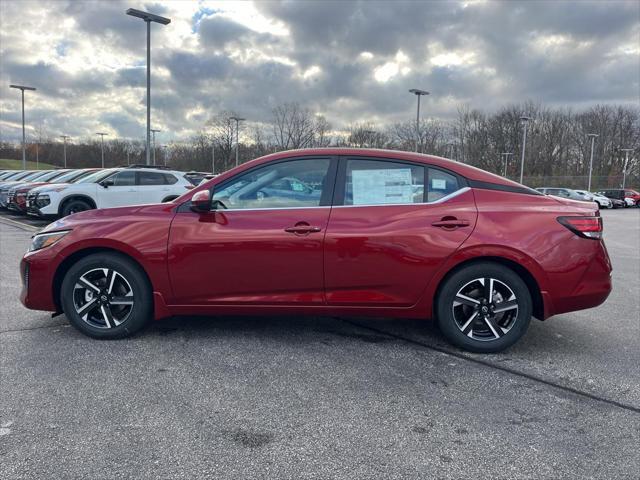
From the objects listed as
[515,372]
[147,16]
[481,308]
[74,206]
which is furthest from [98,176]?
[515,372]

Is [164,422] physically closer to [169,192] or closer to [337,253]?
[337,253]

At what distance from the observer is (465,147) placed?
6881 centimetres

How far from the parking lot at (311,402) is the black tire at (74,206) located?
29.1ft

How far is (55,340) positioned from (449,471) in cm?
334

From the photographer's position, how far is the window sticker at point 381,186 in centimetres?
391

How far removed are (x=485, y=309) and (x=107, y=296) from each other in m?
3.06

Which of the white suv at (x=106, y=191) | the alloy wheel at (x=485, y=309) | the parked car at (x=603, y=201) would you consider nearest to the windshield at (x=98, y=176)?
the white suv at (x=106, y=191)

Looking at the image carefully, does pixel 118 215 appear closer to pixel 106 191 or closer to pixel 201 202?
pixel 201 202

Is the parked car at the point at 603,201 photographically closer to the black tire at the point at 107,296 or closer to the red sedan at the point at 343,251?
the red sedan at the point at 343,251

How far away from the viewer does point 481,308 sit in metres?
3.90

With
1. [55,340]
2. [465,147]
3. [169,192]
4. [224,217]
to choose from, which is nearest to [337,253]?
[224,217]

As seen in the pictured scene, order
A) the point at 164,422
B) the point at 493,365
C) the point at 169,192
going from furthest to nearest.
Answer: the point at 169,192
the point at 493,365
the point at 164,422

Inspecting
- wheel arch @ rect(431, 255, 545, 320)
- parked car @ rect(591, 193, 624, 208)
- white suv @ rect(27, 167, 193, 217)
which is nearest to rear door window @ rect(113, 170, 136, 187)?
white suv @ rect(27, 167, 193, 217)

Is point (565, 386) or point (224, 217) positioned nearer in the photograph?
point (565, 386)
